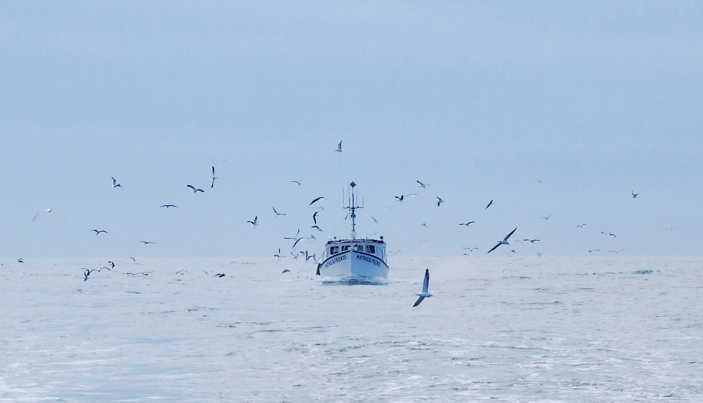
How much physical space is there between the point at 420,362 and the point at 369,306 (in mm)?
20808

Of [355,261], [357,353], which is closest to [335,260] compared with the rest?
[355,261]

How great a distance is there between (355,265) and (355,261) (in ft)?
0.97

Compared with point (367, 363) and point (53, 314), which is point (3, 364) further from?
point (53, 314)

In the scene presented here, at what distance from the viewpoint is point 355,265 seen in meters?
66.1

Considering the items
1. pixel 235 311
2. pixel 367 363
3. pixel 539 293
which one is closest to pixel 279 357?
pixel 367 363

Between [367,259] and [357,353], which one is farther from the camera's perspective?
[367,259]

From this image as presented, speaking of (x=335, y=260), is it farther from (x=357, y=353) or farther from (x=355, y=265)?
(x=357, y=353)

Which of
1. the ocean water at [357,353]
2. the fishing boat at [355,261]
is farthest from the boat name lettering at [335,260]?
the ocean water at [357,353]

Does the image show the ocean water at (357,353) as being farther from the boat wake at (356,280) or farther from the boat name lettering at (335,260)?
the boat name lettering at (335,260)

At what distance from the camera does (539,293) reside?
58062 mm

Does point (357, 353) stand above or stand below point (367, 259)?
→ below

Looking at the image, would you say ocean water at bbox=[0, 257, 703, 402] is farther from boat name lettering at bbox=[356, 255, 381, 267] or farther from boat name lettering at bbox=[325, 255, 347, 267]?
boat name lettering at bbox=[325, 255, 347, 267]

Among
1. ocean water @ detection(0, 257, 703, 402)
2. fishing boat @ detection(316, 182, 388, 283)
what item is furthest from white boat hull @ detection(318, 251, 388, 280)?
ocean water @ detection(0, 257, 703, 402)

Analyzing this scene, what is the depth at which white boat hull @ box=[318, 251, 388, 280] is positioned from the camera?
66125 millimetres
